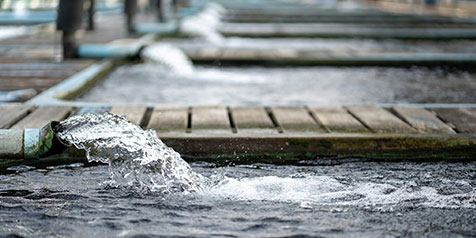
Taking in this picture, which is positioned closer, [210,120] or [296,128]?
[296,128]

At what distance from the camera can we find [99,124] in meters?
2.73

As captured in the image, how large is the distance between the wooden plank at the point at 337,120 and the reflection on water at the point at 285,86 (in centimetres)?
66

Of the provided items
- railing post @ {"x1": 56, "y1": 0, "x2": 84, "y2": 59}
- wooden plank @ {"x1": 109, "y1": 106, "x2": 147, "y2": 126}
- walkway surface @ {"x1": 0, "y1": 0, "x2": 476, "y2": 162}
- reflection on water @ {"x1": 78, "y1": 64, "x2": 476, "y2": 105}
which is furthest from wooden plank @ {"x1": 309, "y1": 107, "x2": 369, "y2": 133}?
railing post @ {"x1": 56, "y1": 0, "x2": 84, "y2": 59}

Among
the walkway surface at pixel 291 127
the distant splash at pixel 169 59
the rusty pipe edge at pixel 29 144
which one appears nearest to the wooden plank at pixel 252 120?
the walkway surface at pixel 291 127

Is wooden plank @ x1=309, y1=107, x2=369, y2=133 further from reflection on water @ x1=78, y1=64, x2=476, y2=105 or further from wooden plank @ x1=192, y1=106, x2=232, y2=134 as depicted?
reflection on water @ x1=78, y1=64, x2=476, y2=105

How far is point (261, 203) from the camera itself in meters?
2.39

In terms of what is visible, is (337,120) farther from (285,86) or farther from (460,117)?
(285,86)

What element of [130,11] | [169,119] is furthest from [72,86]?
[130,11]

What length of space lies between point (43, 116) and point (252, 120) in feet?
3.44

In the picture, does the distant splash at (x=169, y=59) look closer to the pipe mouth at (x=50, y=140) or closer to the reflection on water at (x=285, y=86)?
the reflection on water at (x=285, y=86)

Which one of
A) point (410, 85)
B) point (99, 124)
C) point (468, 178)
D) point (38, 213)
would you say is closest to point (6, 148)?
point (99, 124)

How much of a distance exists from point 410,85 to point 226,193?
3266mm

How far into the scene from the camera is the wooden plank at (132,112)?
324 centimetres

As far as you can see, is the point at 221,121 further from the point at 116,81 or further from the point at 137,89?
the point at 116,81
